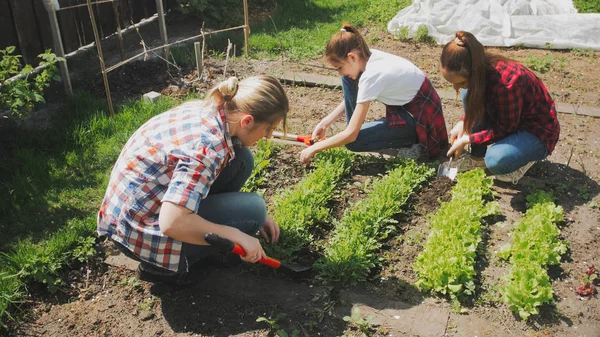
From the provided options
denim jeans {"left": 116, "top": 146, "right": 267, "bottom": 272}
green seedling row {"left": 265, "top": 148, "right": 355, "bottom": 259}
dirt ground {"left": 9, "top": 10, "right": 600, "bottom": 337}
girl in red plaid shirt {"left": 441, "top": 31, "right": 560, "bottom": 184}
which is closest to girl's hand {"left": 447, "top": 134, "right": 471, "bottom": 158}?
girl in red plaid shirt {"left": 441, "top": 31, "right": 560, "bottom": 184}

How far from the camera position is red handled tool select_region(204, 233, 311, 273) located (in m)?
2.89

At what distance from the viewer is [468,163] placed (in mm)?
4785

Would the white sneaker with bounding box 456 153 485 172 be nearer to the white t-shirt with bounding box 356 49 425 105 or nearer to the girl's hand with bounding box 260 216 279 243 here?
the white t-shirt with bounding box 356 49 425 105

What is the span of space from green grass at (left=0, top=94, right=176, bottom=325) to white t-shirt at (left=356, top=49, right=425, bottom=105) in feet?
7.26

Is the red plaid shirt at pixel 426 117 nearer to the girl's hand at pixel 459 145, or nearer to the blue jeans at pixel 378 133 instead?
the blue jeans at pixel 378 133

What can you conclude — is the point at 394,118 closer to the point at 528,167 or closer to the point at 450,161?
the point at 450,161

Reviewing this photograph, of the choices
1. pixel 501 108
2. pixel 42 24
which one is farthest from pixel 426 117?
pixel 42 24

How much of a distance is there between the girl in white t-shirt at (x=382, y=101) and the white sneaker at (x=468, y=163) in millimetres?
260

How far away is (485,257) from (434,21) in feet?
16.6

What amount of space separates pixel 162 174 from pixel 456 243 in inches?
71.3

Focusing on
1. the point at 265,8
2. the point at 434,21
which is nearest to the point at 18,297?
the point at 434,21

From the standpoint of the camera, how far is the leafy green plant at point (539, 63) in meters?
6.98

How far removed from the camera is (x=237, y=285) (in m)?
3.61

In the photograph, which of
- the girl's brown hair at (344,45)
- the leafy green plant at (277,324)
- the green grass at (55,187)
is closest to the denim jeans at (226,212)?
the leafy green plant at (277,324)
